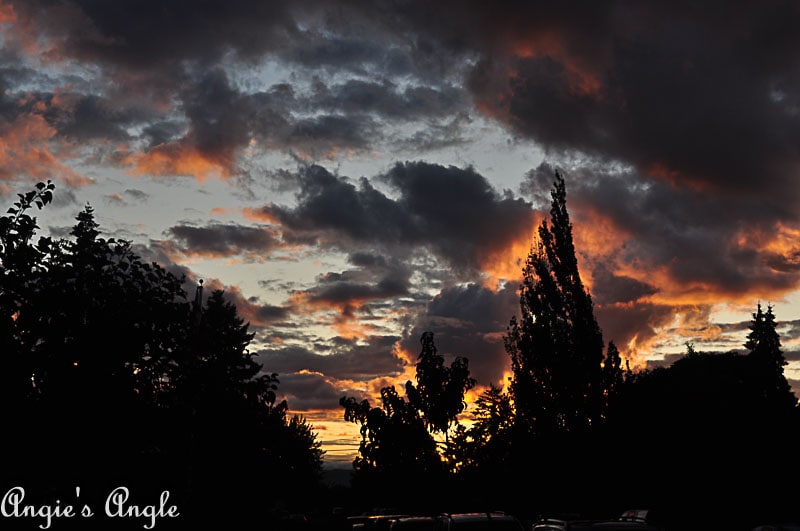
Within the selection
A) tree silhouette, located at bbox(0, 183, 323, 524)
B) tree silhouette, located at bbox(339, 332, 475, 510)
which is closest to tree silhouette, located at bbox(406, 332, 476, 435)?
tree silhouette, located at bbox(339, 332, 475, 510)

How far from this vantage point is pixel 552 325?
47.0m

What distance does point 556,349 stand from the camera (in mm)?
46250

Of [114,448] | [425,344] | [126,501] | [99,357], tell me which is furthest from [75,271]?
[425,344]

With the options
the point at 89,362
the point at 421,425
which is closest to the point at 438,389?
the point at 421,425

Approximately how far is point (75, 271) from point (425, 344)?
1212 inches

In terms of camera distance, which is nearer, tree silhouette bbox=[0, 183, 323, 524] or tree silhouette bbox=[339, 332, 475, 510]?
tree silhouette bbox=[0, 183, 323, 524]

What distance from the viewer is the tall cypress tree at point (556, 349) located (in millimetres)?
45719

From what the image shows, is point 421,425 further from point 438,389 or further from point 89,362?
point 89,362

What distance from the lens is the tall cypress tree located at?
45.7 meters

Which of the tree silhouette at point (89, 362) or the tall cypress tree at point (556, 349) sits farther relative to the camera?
the tall cypress tree at point (556, 349)

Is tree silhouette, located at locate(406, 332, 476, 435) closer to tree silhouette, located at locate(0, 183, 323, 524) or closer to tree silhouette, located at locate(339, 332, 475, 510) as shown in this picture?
tree silhouette, located at locate(339, 332, 475, 510)

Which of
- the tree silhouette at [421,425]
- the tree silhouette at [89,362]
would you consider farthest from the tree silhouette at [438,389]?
the tree silhouette at [89,362]

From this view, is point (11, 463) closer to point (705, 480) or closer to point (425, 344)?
point (425, 344)

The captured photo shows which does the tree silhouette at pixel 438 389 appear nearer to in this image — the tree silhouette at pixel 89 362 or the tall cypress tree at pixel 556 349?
the tall cypress tree at pixel 556 349
